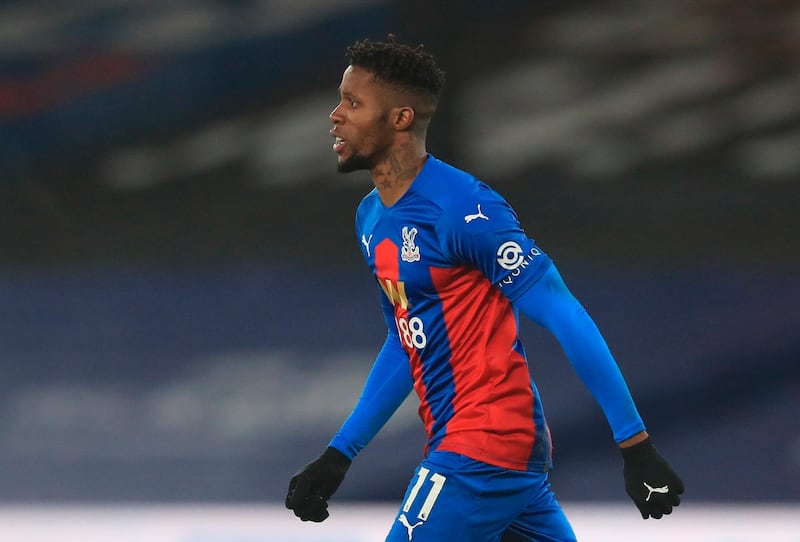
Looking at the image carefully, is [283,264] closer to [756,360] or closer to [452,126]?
[452,126]

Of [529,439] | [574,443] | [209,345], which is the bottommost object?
[574,443]

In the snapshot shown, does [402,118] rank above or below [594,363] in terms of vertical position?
above

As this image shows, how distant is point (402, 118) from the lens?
2861 millimetres

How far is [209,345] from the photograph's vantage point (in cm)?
582

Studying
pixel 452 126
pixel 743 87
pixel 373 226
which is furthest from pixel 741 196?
pixel 373 226

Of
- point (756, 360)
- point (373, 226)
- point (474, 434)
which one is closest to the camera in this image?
point (474, 434)

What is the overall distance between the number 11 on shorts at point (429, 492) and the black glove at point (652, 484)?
0.39 m

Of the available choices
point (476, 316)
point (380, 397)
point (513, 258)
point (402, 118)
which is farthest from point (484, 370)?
point (402, 118)

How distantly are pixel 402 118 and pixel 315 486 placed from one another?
877 mm

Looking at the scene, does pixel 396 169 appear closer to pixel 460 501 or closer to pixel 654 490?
pixel 460 501

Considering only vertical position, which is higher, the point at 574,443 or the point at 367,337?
the point at 367,337

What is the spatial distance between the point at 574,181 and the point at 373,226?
3037 mm

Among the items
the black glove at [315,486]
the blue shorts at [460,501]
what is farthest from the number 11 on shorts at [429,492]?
the black glove at [315,486]

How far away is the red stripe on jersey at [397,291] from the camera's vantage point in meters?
2.79
